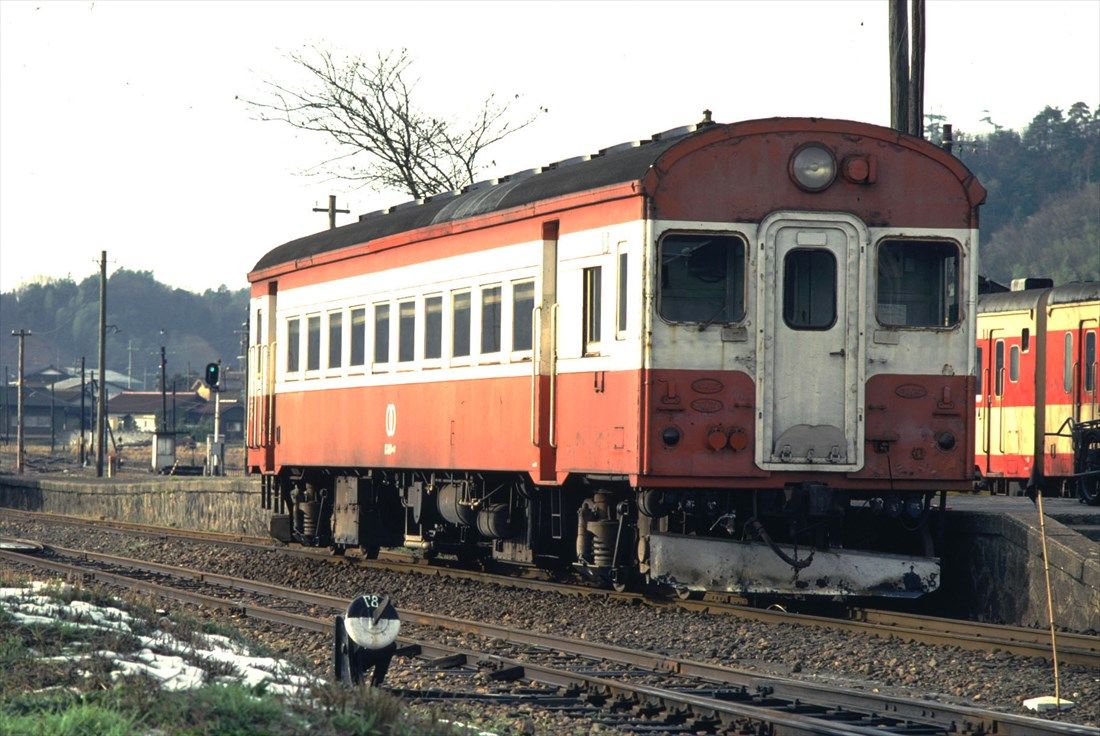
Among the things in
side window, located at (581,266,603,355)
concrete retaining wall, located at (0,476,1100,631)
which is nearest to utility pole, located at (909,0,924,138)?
concrete retaining wall, located at (0,476,1100,631)

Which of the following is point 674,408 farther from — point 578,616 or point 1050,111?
point 1050,111

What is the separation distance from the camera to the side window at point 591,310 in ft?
44.4

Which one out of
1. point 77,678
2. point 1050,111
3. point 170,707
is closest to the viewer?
point 170,707

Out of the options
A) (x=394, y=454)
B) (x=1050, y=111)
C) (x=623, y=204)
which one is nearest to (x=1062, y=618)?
(x=623, y=204)

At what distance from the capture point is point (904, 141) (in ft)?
43.7

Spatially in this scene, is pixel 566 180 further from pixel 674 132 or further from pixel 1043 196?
pixel 1043 196

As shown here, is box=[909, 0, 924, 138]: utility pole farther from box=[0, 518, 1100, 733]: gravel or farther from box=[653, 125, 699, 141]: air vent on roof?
box=[0, 518, 1100, 733]: gravel

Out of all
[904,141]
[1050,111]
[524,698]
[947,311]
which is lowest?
[524,698]

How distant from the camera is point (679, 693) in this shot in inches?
357

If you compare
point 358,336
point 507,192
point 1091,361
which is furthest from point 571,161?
point 1091,361

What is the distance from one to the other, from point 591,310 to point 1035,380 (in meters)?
13.1

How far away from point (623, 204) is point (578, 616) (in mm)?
3308

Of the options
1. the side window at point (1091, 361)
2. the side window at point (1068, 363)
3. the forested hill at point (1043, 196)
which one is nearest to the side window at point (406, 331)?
the side window at point (1091, 361)

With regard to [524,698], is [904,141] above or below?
above
